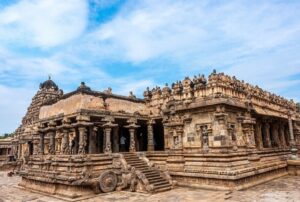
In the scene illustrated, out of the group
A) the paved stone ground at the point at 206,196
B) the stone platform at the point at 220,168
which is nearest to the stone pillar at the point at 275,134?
the stone platform at the point at 220,168

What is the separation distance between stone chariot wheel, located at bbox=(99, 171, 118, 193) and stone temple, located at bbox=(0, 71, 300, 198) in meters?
0.05

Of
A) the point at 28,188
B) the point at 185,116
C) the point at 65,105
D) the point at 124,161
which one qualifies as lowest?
the point at 28,188

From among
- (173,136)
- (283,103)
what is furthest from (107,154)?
(283,103)

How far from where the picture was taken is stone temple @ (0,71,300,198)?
14.3 metres

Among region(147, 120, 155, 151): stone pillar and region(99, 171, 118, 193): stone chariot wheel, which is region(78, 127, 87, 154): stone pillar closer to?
region(99, 171, 118, 193): stone chariot wheel

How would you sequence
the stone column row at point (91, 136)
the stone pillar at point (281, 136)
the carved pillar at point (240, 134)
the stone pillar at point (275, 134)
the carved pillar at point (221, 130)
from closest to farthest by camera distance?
the carved pillar at point (221, 130) < the stone column row at point (91, 136) < the carved pillar at point (240, 134) < the stone pillar at point (275, 134) < the stone pillar at point (281, 136)

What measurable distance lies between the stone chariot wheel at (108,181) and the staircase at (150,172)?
1.53 metres

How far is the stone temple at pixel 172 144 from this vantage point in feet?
46.8

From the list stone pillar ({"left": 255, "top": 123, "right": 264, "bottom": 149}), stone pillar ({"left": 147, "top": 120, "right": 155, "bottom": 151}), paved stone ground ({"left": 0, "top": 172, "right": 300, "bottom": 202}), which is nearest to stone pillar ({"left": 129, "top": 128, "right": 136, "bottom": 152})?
stone pillar ({"left": 147, "top": 120, "right": 155, "bottom": 151})

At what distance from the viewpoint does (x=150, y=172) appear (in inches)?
610

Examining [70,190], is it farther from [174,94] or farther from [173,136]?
[174,94]

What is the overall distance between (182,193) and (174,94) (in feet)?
25.4

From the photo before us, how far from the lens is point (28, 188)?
1752 cm

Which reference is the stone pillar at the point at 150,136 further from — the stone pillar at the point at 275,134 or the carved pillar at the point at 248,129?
the stone pillar at the point at 275,134
